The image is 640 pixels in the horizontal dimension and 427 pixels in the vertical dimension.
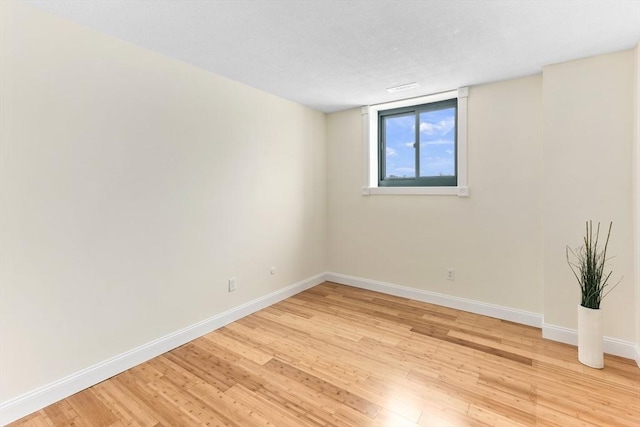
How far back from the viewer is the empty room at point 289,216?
1.76 m

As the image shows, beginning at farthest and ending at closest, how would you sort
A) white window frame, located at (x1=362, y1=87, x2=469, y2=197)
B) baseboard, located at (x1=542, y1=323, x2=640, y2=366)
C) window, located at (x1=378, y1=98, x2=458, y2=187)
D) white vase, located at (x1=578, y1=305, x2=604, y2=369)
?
window, located at (x1=378, y1=98, x2=458, y2=187)
white window frame, located at (x1=362, y1=87, x2=469, y2=197)
baseboard, located at (x1=542, y1=323, x2=640, y2=366)
white vase, located at (x1=578, y1=305, x2=604, y2=369)

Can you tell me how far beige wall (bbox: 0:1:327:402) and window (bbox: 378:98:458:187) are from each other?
1607 millimetres

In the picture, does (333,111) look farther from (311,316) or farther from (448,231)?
(311,316)

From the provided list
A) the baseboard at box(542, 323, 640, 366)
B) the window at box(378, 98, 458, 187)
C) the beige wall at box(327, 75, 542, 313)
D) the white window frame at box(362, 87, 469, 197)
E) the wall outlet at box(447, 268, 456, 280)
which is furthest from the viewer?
the window at box(378, 98, 458, 187)

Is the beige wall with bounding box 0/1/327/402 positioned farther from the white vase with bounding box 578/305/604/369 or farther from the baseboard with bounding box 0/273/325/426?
the white vase with bounding box 578/305/604/369

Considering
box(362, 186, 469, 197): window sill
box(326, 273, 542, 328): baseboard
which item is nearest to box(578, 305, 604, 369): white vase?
box(326, 273, 542, 328): baseboard

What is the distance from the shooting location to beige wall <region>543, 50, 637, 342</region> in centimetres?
230

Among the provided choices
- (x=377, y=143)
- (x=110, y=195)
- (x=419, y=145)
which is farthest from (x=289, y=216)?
(x=110, y=195)

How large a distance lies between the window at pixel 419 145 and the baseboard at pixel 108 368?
2.30 metres

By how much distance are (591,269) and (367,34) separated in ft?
7.70

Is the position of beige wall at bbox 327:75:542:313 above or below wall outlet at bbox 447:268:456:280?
above

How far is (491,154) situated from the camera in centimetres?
302

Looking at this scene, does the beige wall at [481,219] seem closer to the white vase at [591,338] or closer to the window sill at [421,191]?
the window sill at [421,191]

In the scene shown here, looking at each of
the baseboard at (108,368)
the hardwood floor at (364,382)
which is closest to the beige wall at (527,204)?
the hardwood floor at (364,382)
